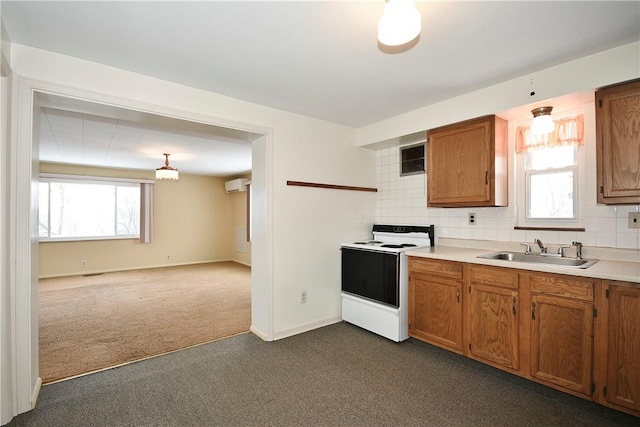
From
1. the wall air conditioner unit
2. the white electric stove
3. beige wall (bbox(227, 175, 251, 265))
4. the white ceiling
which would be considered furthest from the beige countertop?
beige wall (bbox(227, 175, 251, 265))

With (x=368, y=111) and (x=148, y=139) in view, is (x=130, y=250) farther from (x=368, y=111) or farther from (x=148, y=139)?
(x=368, y=111)

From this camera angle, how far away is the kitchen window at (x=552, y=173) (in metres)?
2.45

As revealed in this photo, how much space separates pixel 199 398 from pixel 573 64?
3.45 metres

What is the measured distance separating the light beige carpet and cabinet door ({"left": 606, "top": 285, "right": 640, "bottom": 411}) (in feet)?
9.89

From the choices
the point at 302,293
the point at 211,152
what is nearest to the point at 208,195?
the point at 211,152

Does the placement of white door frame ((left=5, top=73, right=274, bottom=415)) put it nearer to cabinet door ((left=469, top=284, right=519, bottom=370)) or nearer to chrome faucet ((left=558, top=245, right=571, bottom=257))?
cabinet door ((left=469, top=284, right=519, bottom=370))

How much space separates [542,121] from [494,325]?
163 cm

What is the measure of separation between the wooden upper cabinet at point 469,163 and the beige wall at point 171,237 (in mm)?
5423

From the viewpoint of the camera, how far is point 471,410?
1934mm

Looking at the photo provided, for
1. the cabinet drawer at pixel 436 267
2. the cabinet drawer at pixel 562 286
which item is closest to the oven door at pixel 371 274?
the cabinet drawer at pixel 436 267

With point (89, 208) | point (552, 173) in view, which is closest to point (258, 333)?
point (552, 173)

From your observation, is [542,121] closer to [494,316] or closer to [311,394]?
[494,316]

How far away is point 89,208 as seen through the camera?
6.47 meters

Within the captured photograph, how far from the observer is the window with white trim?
19.9 feet
